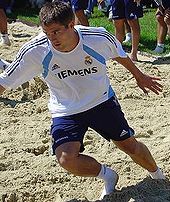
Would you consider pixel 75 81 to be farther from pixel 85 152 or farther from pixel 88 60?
pixel 85 152

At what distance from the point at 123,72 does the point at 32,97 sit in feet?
4.19

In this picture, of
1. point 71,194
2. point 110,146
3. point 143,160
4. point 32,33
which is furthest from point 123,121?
point 32,33

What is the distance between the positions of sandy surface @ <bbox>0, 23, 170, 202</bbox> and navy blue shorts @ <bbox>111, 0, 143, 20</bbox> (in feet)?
2.45

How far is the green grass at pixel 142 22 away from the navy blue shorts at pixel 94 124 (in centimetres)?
433

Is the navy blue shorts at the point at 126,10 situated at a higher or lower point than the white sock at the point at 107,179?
lower

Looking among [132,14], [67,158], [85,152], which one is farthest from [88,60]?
[132,14]

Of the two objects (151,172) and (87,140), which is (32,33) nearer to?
(87,140)

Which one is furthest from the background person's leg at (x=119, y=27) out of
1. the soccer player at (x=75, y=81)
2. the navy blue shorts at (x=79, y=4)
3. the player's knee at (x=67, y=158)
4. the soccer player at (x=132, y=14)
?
the player's knee at (x=67, y=158)

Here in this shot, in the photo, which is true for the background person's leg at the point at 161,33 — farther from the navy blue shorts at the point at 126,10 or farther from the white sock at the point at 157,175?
the white sock at the point at 157,175

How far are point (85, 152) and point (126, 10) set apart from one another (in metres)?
3.18

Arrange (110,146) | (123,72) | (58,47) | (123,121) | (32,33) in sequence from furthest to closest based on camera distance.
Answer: (32,33)
(123,72)
(110,146)
(123,121)
(58,47)

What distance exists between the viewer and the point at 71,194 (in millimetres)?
4684

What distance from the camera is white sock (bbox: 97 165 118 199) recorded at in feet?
14.7

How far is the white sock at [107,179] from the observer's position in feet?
14.7
